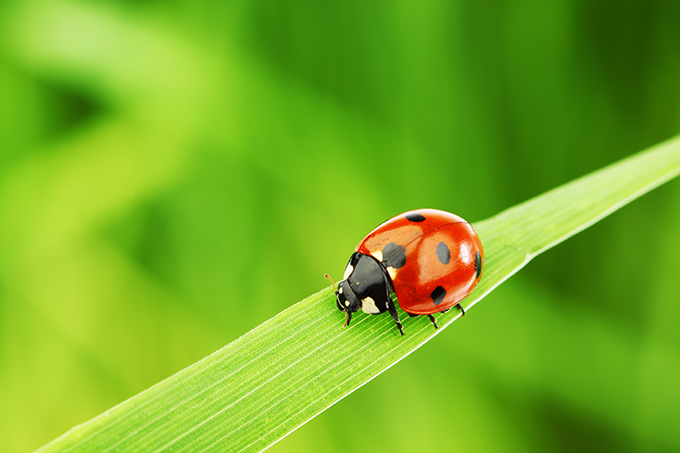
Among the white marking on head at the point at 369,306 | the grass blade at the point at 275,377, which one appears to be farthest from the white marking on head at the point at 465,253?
the white marking on head at the point at 369,306

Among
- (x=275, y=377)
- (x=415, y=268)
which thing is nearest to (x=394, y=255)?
(x=415, y=268)

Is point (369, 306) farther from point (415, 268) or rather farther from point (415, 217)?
point (415, 217)

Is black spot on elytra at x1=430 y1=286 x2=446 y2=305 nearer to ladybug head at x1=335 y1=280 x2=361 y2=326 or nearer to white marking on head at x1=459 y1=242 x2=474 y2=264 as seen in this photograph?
white marking on head at x1=459 y1=242 x2=474 y2=264

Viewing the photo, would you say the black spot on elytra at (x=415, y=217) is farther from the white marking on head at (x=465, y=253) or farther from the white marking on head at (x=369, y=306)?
the white marking on head at (x=369, y=306)

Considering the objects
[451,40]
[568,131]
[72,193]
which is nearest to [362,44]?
[451,40]

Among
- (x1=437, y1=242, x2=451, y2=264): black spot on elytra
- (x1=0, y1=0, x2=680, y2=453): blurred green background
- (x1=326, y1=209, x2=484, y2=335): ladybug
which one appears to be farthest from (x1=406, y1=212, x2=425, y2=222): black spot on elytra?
(x1=0, y1=0, x2=680, y2=453): blurred green background

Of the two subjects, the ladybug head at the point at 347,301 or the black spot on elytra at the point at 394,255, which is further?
the black spot on elytra at the point at 394,255

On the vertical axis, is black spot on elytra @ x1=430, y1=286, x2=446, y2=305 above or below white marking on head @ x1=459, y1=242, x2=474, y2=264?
below
